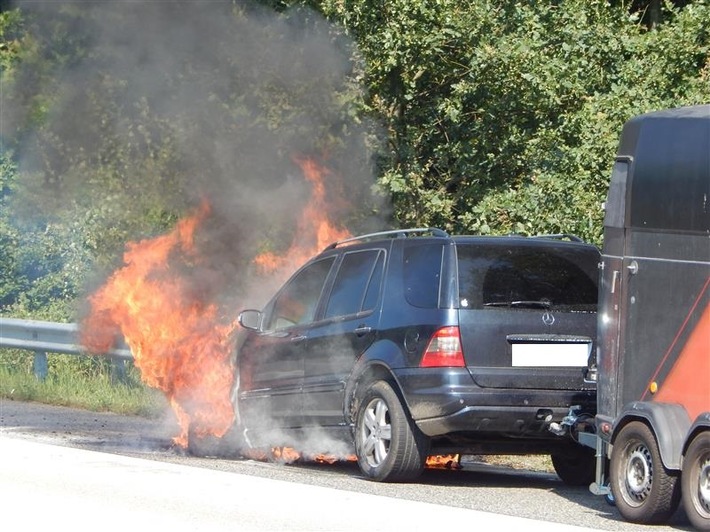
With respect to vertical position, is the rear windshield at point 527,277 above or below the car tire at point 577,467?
above

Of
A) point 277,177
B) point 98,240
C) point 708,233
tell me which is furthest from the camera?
point 98,240

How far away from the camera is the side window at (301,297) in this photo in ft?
37.6

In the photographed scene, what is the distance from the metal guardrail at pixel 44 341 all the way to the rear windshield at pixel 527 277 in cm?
701

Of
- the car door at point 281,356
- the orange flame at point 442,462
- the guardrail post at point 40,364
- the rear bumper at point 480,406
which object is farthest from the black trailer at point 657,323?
the guardrail post at point 40,364

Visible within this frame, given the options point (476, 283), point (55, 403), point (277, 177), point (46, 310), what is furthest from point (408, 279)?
point (46, 310)

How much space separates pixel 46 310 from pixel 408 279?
1156cm

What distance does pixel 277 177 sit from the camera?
53.0ft

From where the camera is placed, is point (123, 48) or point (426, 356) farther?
point (123, 48)

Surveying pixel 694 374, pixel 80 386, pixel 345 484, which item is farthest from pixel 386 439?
pixel 80 386

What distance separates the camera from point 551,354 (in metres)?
9.82

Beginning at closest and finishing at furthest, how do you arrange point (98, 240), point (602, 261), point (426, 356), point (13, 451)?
point (602, 261)
point (426, 356)
point (13, 451)
point (98, 240)

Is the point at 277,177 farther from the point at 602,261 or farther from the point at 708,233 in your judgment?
the point at 708,233

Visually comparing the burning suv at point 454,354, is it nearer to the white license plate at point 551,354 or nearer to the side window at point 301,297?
the white license plate at point 551,354

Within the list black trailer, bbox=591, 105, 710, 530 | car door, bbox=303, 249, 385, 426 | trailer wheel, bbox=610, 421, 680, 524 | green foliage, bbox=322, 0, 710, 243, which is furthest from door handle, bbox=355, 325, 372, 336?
green foliage, bbox=322, 0, 710, 243
